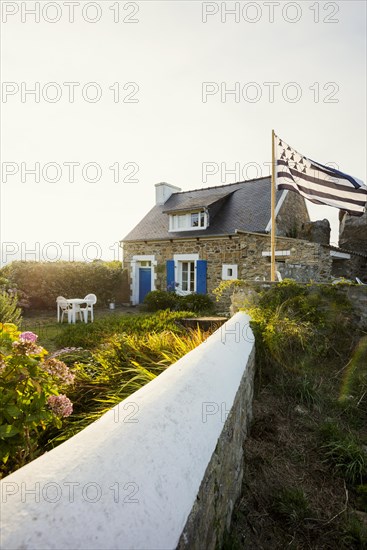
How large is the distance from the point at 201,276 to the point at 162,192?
7155 millimetres

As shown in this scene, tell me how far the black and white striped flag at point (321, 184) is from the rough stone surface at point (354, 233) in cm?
933

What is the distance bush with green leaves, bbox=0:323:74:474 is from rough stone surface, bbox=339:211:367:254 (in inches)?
647

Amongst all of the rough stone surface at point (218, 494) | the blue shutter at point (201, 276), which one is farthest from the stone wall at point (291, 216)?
the rough stone surface at point (218, 494)

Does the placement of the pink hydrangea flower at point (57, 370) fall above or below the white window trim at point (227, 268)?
below

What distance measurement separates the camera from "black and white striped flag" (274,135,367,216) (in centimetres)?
716

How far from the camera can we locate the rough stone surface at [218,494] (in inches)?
49.4

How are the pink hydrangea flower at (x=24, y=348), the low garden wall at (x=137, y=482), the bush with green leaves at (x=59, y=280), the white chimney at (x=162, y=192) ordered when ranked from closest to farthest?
the low garden wall at (x=137, y=482) < the pink hydrangea flower at (x=24, y=348) < the bush with green leaves at (x=59, y=280) < the white chimney at (x=162, y=192)

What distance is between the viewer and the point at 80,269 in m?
14.1

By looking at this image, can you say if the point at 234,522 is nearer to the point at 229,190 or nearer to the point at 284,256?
the point at 284,256

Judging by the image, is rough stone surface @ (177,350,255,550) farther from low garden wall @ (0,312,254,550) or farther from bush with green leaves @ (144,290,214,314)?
bush with green leaves @ (144,290,214,314)

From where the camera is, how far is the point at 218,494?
68.9 inches

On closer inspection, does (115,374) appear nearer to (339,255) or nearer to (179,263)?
(339,255)

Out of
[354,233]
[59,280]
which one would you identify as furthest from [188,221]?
[354,233]

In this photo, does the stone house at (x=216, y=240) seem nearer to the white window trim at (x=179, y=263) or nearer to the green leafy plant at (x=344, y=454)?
the white window trim at (x=179, y=263)
